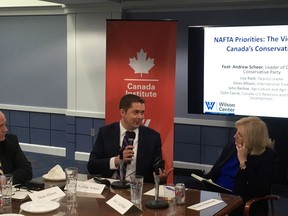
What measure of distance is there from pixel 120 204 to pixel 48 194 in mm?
444

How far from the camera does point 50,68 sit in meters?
6.84

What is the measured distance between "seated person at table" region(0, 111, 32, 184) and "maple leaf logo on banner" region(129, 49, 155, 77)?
7.04 ft

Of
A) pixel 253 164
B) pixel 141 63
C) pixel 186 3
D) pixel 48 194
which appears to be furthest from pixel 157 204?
pixel 186 3

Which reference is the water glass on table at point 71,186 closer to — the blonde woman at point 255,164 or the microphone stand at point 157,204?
the microphone stand at point 157,204

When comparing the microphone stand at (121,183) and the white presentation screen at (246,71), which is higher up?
the white presentation screen at (246,71)

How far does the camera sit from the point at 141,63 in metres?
4.98

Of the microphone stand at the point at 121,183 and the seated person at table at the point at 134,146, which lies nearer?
the microphone stand at the point at 121,183

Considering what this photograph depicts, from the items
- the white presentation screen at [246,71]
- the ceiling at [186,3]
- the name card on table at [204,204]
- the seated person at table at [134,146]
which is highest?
the ceiling at [186,3]

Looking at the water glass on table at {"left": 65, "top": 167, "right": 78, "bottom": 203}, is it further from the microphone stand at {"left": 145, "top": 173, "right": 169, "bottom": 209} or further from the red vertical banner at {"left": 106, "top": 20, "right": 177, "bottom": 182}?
the red vertical banner at {"left": 106, "top": 20, "right": 177, "bottom": 182}

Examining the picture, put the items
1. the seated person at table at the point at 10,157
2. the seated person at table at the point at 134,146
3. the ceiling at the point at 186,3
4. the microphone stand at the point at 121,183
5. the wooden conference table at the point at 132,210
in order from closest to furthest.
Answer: the wooden conference table at the point at 132,210, the microphone stand at the point at 121,183, the seated person at table at the point at 10,157, the seated person at table at the point at 134,146, the ceiling at the point at 186,3

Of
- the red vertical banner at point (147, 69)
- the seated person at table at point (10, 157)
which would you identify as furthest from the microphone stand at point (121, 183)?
the red vertical banner at point (147, 69)

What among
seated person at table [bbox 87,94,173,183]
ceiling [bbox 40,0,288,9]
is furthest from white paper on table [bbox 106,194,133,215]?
ceiling [bbox 40,0,288,9]

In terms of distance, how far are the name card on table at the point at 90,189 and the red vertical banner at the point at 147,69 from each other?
2252 millimetres

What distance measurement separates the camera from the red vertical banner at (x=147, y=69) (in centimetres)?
485
